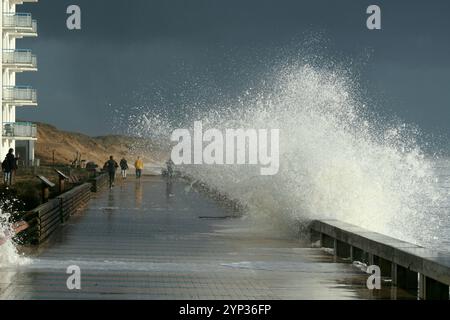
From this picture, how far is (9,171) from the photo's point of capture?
43531mm

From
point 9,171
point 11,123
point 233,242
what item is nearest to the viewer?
point 233,242

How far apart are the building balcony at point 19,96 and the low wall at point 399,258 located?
6298 centimetres

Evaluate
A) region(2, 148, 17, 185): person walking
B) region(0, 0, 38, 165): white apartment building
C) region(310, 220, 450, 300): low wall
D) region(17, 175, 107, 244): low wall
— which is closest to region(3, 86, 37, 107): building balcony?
region(0, 0, 38, 165): white apartment building

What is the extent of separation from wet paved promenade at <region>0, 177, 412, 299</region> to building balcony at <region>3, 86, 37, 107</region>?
54.9 metres

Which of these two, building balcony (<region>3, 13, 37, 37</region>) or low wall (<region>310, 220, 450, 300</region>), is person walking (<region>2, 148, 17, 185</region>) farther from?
building balcony (<region>3, 13, 37, 37</region>)

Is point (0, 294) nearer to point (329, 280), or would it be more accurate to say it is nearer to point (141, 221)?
point (329, 280)

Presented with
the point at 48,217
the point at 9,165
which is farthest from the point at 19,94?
the point at 48,217

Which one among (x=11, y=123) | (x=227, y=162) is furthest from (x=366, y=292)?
(x=11, y=123)

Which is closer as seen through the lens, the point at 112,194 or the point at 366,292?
the point at 366,292

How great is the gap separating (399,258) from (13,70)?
70588mm

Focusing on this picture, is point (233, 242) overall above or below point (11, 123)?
below

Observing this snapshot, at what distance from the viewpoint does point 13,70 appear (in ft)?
262
